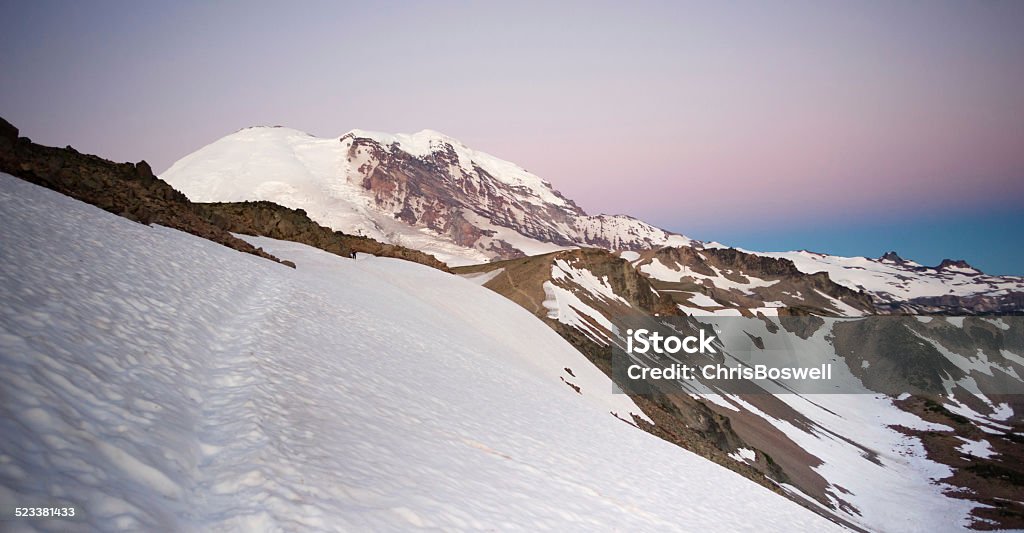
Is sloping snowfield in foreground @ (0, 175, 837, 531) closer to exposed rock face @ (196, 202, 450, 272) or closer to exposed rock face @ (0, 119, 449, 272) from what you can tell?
exposed rock face @ (0, 119, 449, 272)

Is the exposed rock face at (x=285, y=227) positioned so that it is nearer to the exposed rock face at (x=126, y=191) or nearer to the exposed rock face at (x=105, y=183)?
the exposed rock face at (x=126, y=191)

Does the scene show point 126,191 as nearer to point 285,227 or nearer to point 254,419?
point 285,227

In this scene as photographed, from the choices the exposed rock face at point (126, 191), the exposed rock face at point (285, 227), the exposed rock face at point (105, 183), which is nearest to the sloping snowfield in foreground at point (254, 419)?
the exposed rock face at point (105, 183)

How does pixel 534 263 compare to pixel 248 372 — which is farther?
pixel 534 263

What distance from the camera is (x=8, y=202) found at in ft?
35.5

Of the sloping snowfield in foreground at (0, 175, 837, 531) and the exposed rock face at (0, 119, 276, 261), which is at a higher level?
the exposed rock face at (0, 119, 276, 261)

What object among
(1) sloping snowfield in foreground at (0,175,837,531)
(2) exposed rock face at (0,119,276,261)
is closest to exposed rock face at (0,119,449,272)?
(2) exposed rock face at (0,119,276,261)

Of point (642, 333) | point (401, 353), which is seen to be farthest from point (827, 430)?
point (401, 353)

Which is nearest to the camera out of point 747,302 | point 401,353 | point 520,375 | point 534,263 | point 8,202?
point 8,202

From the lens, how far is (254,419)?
6.37m

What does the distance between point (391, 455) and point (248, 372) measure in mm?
2934

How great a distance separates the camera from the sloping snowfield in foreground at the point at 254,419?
443 cm

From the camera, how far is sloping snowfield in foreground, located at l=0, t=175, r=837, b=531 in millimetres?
4430

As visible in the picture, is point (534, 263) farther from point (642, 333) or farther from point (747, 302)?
point (747, 302)
